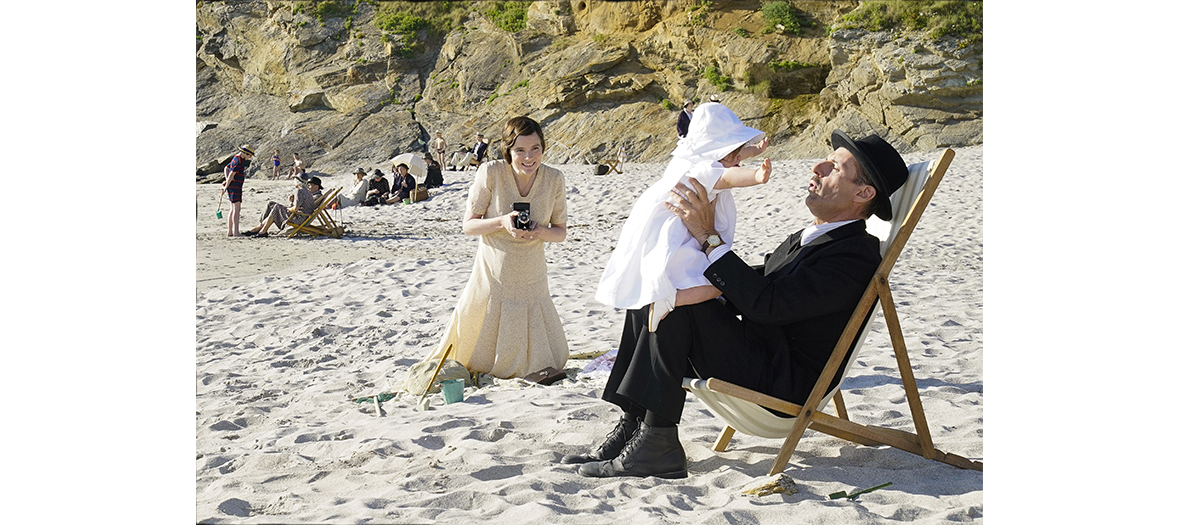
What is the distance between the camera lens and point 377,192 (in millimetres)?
16703

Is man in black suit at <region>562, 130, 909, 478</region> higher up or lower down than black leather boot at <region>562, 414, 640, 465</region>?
higher up

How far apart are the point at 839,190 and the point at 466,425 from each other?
1.77m

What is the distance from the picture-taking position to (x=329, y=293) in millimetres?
7309

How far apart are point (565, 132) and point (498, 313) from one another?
22.1 m

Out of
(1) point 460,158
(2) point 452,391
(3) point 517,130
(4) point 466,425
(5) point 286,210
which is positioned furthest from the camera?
(1) point 460,158

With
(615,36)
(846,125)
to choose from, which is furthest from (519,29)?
(846,125)

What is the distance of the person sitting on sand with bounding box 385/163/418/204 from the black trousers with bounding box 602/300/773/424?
14.1 m

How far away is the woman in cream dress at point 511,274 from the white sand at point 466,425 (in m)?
0.22

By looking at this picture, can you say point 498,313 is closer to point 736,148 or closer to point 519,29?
point 736,148

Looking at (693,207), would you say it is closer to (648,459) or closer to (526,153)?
(648,459)

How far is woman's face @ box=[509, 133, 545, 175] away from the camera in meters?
4.31

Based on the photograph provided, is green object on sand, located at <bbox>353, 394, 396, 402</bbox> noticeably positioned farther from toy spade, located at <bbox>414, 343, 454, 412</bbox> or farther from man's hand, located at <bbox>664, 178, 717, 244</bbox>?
man's hand, located at <bbox>664, 178, 717, 244</bbox>

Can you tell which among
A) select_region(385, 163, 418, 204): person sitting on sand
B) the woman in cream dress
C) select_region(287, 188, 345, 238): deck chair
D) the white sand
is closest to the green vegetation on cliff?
select_region(385, 163, 418, 204): person sitting on sand

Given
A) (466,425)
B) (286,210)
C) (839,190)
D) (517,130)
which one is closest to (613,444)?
(466,425)
